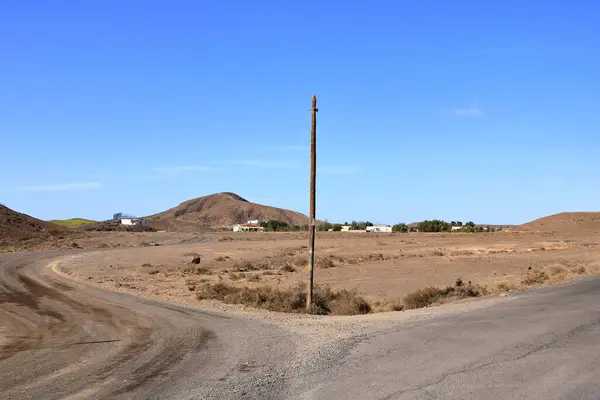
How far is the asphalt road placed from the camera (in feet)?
31.1

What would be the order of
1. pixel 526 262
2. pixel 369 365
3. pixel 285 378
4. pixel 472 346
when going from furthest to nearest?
pixel 526 262 → pixel 472 346 → pixel 369 365 → pixel 285 378

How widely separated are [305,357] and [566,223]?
116 m

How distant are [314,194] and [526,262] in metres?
31.5

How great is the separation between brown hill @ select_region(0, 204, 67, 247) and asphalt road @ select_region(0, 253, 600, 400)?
73012 millimetres

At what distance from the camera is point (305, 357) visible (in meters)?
12.2

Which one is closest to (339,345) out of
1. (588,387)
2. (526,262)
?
(588,387)

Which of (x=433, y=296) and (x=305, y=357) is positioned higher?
(x=433, y=296)

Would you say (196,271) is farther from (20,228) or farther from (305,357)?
(20,228)

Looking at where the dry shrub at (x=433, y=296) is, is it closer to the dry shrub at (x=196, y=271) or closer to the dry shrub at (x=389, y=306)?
the dry shrub at (x=389, y=306)

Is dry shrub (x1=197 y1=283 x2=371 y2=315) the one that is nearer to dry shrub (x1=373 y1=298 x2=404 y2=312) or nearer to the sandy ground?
dry shrub (x1=373 y1=298 x2=404 y2=312)

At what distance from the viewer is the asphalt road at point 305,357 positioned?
948cm

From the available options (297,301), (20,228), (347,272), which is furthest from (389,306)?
(20,228)

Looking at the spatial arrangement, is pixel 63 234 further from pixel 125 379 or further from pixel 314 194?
pixel 125 379

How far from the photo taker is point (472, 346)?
40.4 feet
